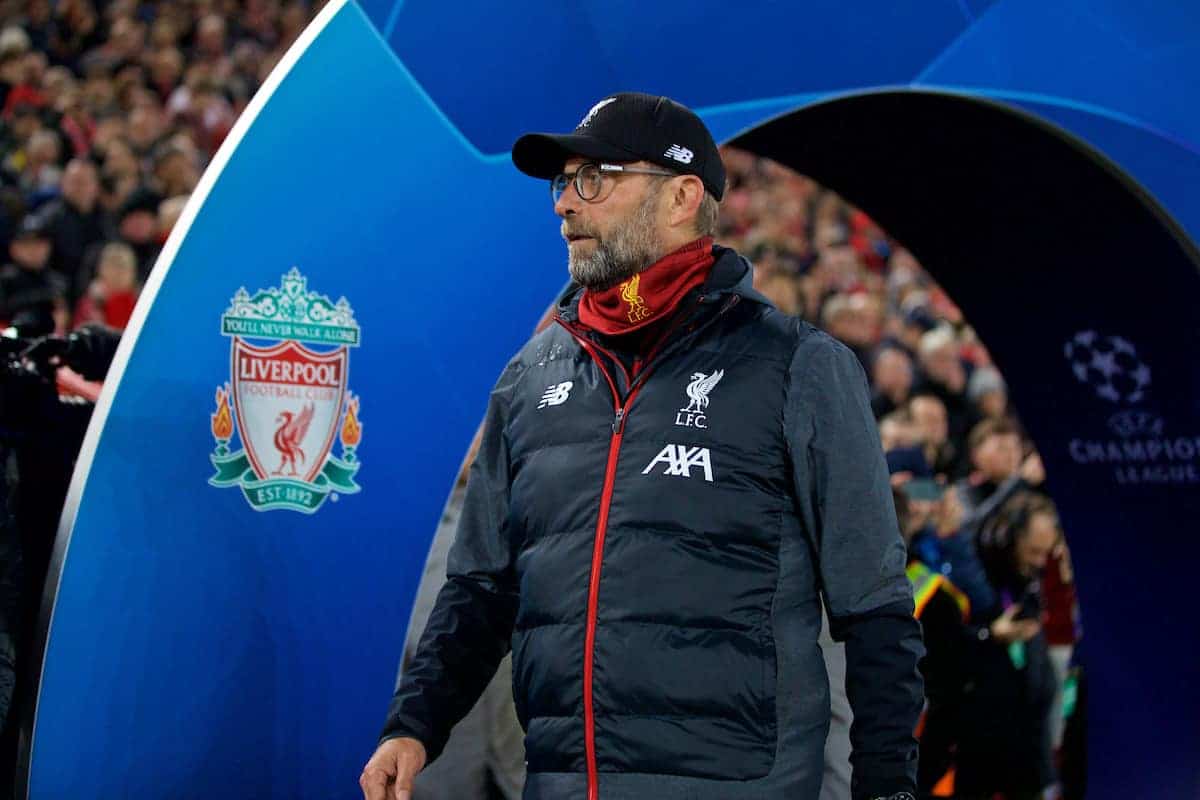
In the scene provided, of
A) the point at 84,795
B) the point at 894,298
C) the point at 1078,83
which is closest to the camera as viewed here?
the point at 84,795

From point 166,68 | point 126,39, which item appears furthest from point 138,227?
point 126,39

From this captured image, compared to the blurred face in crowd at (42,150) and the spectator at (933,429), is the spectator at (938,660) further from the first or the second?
the blurred face in crowd at (42,150)

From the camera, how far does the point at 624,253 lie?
2676 millimetres

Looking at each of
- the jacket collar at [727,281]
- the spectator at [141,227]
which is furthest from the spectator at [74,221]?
the jacket collar at [727,281]

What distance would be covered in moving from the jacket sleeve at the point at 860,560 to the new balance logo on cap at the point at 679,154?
41 cm

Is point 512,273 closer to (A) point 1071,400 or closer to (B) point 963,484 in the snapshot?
(A) point 1071,400

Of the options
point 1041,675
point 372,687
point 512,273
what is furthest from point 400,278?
point 1041,675

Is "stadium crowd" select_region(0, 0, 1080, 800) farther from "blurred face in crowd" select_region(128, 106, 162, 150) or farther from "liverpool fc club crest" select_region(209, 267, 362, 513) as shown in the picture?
"liverpool fc club crest" select_region(209, 267, 362, 513)

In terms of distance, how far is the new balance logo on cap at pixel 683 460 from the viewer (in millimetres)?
2490

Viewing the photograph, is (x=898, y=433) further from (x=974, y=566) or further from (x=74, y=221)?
(x=74, y=221)

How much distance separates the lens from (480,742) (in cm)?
399

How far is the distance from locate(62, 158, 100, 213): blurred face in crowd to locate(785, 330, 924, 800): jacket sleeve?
642 centimetres

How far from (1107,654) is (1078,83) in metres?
1.99

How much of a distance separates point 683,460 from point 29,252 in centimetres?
548
